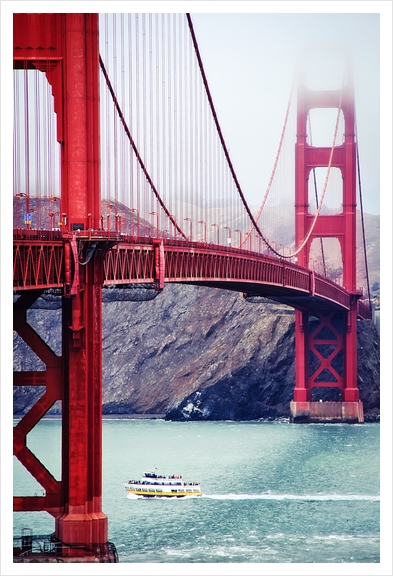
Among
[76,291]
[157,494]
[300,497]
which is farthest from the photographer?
[157,494]

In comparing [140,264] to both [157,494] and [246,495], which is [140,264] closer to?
[246,495]

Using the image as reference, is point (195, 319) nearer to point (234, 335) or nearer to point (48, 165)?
point (234, 335)

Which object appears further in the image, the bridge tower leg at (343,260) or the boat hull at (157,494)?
the bridge tower leg at (343,260)

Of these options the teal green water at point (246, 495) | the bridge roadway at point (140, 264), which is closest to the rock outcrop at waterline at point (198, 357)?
the teal green water at point (246, 495)

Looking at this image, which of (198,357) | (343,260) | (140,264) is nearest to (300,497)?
(140,264)

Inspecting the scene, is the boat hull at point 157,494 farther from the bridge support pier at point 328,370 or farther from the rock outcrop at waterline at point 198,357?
the rock outcrop at waterline at point 198,357

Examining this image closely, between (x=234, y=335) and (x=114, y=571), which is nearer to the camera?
(x=114, y=571)
